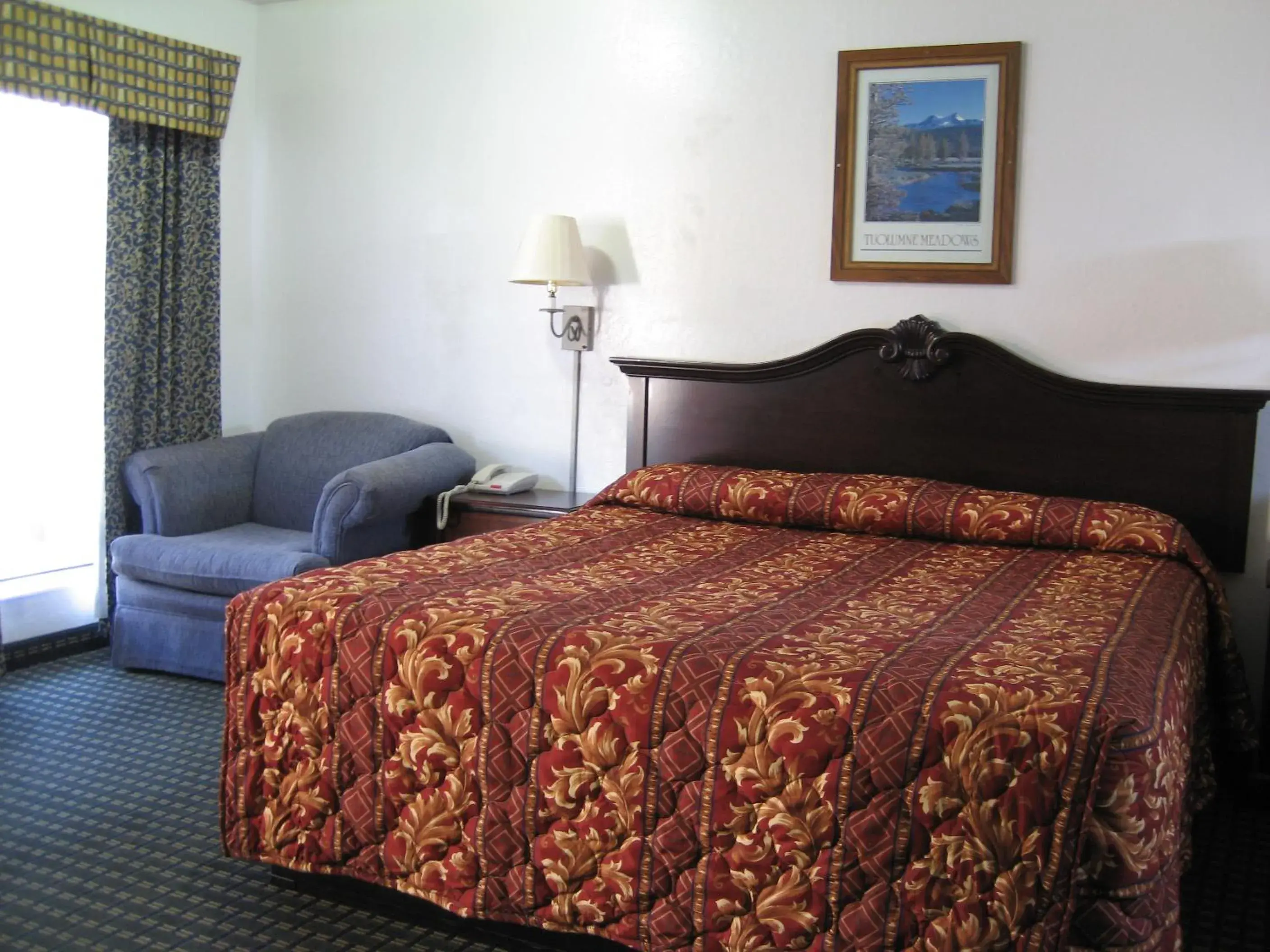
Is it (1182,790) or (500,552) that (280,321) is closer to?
A: (500,552)

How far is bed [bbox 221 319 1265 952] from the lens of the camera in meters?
1.68

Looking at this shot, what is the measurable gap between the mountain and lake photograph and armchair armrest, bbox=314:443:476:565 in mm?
1646

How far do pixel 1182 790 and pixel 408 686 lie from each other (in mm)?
1329

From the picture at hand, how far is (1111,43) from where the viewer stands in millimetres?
3381

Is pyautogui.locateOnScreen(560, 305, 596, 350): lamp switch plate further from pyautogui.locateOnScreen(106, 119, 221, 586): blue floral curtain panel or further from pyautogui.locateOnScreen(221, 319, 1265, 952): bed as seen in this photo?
pyautogui.locateOnScreen(106, 119, 221, 586): blue floral curtain panel

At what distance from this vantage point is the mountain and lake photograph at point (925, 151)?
11.6 feet

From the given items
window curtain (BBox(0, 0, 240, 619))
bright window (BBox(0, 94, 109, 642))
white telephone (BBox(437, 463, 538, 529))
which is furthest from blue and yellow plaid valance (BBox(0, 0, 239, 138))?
white telephone (BBox(437, 463, 538, 529))

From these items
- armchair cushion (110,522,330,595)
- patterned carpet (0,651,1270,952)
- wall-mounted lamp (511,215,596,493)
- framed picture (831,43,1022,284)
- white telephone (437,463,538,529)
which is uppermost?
framed picture (831,43,1022,284)

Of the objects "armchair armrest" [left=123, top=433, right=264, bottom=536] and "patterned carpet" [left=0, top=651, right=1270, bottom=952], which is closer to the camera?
"patterned carpet" [left=0, top=651, right=1270, bottom=952]

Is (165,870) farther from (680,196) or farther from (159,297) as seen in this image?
(680,196)

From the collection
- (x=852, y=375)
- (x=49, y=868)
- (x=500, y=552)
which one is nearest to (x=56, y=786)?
(x=49, y=868)

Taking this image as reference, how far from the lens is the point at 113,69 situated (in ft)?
12.5

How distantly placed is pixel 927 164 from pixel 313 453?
2.28 m

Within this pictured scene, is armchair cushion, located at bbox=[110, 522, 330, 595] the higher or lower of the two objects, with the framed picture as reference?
lower
